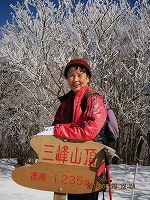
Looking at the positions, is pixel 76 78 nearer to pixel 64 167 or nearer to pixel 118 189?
pixel 64 167

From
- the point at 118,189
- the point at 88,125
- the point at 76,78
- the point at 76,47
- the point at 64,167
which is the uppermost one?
the point at 76,47

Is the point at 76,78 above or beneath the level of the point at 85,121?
above

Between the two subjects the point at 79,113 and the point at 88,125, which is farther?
the point at 79,113

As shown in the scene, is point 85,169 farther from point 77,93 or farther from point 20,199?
point 20,199

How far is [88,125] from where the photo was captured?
1432 millimetres

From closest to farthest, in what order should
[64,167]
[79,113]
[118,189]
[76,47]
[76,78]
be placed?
1. [64,167]
2. [79,113]
3. [76,78]
4. [118,189]
5. [76,47]

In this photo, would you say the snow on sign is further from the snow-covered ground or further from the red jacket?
the snow-covered ground

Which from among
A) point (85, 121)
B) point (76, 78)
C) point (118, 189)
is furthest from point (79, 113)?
point (118, 189)

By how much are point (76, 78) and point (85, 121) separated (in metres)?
0.35

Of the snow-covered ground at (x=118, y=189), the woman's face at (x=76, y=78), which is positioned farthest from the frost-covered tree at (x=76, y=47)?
the woman's face at (x=76, y=78)

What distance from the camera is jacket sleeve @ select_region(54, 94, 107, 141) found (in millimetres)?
1413

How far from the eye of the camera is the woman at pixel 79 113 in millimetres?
1420

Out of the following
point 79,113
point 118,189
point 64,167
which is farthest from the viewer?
point 118,189

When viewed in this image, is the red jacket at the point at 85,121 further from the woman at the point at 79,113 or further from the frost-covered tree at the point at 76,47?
the frost-covered tree at the point at 76,47
